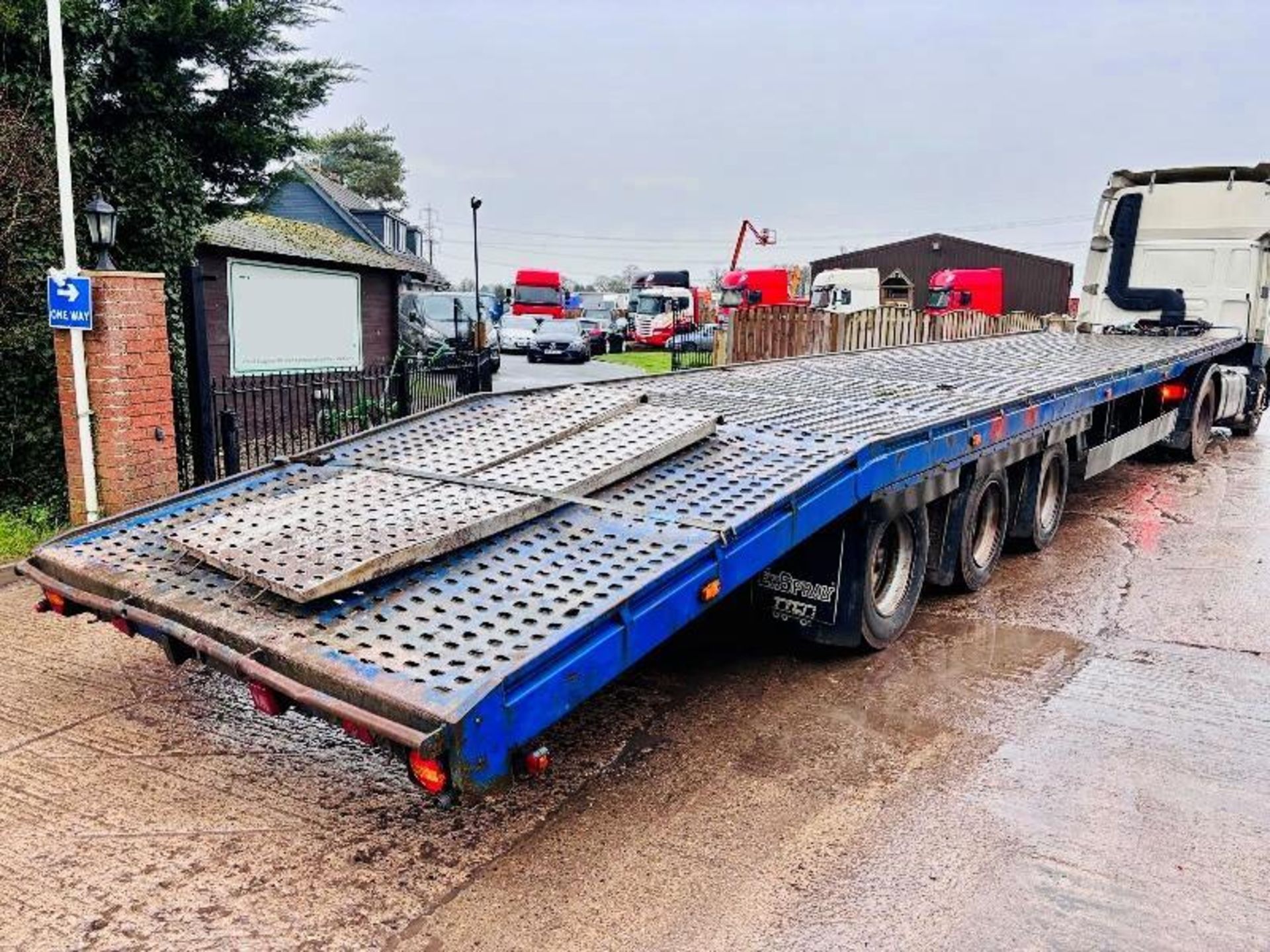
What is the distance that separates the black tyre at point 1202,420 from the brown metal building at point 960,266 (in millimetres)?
25699

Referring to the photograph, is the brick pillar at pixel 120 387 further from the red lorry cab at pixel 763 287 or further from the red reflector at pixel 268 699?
the red lorry cab at pixel 763 287

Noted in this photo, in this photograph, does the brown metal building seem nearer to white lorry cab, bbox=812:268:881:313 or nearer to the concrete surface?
white lorry cab, bbox=812:268:881:313

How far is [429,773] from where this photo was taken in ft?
9.06

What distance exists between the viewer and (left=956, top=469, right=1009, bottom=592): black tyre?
6.20 metres

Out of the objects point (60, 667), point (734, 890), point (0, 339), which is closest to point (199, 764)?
point (60, 667)

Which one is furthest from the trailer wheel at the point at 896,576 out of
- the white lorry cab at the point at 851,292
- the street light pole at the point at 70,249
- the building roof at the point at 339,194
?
the building roof at the point at 339,194

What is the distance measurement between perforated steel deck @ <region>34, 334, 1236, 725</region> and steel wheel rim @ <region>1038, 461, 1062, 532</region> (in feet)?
4.76

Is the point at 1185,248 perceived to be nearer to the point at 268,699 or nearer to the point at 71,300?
the point at 71,300

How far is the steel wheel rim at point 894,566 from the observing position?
5379 mm

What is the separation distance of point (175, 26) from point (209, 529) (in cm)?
617

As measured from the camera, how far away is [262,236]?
590 inches

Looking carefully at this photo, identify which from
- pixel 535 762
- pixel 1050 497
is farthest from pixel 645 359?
pixel 535 762

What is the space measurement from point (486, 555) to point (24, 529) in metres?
5.31

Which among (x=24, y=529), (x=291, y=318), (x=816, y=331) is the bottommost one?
(x=24, y=529)
